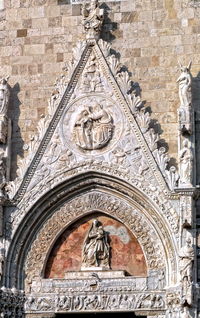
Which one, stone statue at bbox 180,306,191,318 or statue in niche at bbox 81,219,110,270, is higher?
statue in niche at bbox 81,219,110,270

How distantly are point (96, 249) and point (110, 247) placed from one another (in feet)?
0.69

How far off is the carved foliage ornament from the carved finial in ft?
7.97

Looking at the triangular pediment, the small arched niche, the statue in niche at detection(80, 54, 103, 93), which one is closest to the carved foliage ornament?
the small arched niche

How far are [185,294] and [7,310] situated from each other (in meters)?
2.60

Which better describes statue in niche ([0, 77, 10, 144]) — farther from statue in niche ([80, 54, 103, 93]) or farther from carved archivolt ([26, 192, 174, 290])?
carved archivolt ([26, 192, 174, 290])

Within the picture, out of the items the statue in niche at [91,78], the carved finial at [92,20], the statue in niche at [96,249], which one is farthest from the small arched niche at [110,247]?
the carved finial at [92,20]

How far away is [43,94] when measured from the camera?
16047 mm

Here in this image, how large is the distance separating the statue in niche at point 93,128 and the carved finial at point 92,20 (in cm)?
Result: 111

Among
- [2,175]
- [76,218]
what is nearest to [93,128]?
[76,218]

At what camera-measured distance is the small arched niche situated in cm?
1519

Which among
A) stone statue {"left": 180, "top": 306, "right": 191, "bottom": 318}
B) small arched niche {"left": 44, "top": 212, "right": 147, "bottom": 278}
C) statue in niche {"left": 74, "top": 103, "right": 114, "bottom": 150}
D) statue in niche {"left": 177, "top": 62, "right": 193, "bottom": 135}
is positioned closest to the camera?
stone statue {"left": 180, "top": 306, "right": 191, "bottom": 318}

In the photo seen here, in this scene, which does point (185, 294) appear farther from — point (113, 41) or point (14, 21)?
point (14, 21)

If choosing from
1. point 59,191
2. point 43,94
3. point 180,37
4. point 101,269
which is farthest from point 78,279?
point 180,37

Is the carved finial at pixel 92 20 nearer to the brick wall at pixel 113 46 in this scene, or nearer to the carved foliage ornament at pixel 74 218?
the brick wall at pixel 113 46
